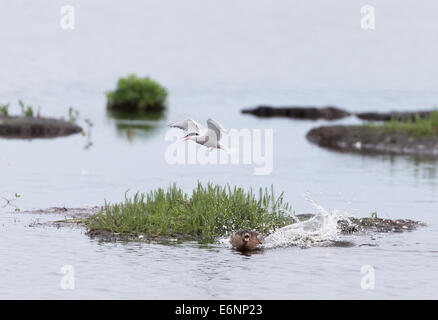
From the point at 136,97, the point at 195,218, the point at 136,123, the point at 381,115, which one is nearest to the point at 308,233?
the point at 195,218

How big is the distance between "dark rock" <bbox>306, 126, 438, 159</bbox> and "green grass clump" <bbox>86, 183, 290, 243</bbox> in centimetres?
2385

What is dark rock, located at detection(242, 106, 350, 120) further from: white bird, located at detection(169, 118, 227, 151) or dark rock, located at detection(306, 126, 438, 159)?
white bird, located at detection(169, 118, 227, 151)

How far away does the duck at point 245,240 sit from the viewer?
21.2 metres

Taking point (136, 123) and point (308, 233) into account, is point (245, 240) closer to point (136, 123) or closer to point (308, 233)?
point (308, 233)

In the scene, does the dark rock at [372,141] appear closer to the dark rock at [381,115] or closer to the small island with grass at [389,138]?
the small island with grass at [389,138]

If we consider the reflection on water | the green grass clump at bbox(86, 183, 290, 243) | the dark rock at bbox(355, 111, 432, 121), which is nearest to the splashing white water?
the green grass clump at bbox(86, 183, 290, 243)

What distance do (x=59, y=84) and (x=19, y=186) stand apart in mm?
70480

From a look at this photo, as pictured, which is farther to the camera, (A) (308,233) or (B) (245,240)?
(A) (308,233)

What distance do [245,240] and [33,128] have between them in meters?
32.6

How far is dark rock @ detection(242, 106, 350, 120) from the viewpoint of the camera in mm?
77938

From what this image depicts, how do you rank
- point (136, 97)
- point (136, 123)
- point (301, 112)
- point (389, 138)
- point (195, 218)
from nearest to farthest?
point (195, 218) < point (389, 138) < point (136, 123) < point (136, 97) < point (301, 112)

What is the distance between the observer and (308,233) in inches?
902

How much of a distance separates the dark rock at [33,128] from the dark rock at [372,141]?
1309cm
